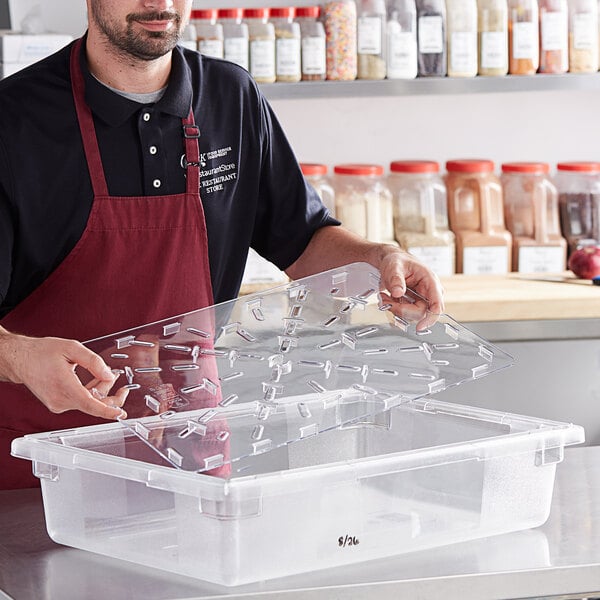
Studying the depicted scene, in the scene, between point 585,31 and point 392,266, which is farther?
point 585,31

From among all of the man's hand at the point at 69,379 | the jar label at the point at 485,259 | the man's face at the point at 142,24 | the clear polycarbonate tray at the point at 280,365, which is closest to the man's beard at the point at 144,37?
the man's face at the point at 142,24

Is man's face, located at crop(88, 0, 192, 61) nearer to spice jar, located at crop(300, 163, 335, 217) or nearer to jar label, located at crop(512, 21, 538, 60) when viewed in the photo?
spice jar, located at crop(300, 163, 335, 217)

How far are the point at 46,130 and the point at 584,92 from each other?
1.98m

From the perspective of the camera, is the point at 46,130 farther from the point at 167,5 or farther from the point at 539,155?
the point at 539,155

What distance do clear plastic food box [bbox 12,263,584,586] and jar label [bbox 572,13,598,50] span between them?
5.39ft

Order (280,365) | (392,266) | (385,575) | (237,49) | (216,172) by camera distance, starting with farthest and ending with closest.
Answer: (237,49) < (216,172) < (392,266) < (280,365) < (385,575)

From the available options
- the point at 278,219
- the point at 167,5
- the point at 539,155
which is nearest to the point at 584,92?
the point at 539,155

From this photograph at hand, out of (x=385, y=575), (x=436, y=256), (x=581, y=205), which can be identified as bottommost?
(x=385, y=575)

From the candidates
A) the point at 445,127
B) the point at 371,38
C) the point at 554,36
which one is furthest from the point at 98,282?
the point at 445,127

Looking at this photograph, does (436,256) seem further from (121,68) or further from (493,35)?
(121,68)

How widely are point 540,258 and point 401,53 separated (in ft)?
2.03

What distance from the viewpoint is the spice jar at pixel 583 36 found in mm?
2867

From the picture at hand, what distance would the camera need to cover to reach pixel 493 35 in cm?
283

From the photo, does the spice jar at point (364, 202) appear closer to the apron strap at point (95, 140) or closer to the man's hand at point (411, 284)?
the apron strap at point (95, 140)
